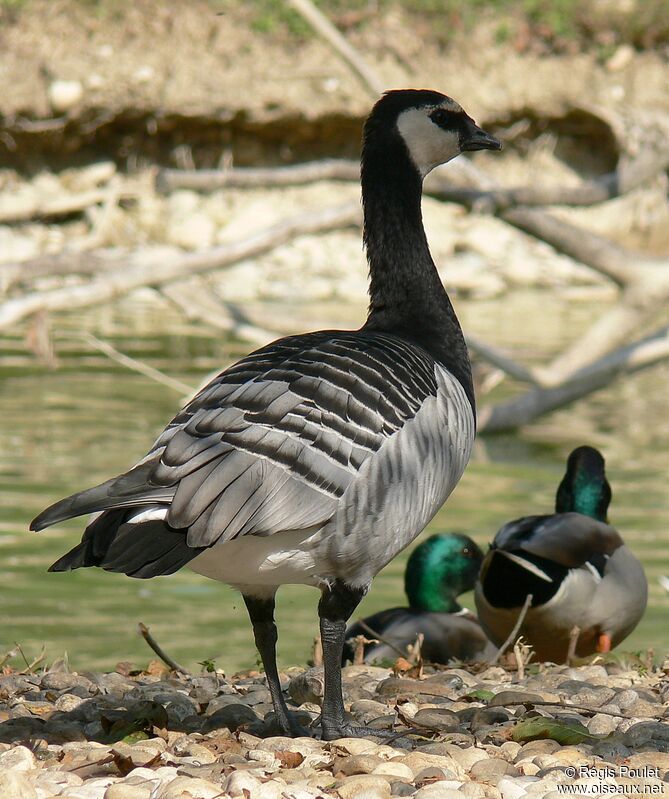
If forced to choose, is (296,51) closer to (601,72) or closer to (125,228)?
(125,228)

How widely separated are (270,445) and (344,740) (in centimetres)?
95

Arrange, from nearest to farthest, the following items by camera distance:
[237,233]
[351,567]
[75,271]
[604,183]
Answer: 1. [351,567]
2. [75,271]
3. [604,183]
4. [237,233]

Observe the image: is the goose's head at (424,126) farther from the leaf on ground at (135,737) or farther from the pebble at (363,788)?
the pebble at (363,788)

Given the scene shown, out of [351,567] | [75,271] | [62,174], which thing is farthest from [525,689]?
[62,174]

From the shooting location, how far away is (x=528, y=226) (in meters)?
10.6

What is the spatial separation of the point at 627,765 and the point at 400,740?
77cm

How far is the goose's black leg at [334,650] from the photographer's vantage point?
4227 millimetres

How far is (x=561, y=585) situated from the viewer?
19.9ft

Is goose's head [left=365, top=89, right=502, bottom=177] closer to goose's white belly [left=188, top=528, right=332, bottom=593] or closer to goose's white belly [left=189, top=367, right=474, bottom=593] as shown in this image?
goose's white belly [left=189, top=367, right=474, bottom=593]

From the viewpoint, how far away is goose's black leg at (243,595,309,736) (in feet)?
14.4

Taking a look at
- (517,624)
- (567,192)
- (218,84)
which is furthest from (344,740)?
(218,84)

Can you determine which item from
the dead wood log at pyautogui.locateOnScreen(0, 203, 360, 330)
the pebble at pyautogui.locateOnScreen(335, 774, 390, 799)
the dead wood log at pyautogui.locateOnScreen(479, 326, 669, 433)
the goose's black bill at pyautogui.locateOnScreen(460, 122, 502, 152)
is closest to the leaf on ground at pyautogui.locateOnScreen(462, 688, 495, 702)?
the pebble at pyautogui.locateOnScreen(335, 774, 390, 799)

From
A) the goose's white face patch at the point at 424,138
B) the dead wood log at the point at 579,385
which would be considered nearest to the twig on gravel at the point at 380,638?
the goose's white face patch at the point at 424,138

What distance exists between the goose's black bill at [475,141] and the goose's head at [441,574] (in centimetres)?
237
